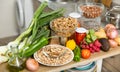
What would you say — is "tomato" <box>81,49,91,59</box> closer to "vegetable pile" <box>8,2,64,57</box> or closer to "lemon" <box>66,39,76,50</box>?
"lemon" <box>66,39,76,50</box>

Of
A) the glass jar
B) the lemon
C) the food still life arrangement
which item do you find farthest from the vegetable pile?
the glass jar

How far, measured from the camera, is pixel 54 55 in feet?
3.30

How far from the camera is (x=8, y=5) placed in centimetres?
280

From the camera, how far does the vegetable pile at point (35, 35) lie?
1.00m

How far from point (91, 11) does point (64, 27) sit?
30 cm

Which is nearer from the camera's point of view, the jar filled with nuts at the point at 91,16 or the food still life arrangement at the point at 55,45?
the food still life arrangement at the point at 55,45

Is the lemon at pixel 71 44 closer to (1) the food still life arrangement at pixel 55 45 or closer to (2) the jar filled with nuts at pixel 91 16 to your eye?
(1) the food still life arrangement at pixel 55 45

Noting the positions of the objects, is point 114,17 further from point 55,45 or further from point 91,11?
point 55,45

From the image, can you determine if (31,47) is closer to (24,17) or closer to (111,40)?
(111,40)

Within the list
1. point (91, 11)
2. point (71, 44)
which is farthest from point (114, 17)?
point (71, 44)

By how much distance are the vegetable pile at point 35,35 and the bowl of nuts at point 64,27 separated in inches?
2.1

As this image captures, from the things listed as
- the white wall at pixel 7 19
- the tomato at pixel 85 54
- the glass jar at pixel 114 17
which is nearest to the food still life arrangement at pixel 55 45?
the tomato at pixel 85 54

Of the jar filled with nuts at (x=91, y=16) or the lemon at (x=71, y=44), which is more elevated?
the jar filled with nuts at (x=91, y=16)

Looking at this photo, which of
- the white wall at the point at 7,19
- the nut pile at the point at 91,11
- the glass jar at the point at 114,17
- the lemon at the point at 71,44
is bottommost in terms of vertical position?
the white wall at the point at 7,19
